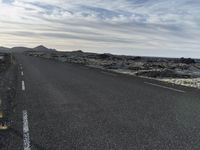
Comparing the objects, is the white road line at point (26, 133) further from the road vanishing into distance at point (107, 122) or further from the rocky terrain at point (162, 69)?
the rocky terrain at point (162, 69)

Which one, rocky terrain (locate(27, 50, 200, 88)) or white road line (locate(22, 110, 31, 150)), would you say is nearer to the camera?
white road line (locate(22, 110, 31, 150))

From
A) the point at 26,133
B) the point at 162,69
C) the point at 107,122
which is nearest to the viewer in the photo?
the point at 26,133

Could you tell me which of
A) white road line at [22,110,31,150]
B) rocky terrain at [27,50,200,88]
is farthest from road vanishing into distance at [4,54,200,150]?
rocky terrain at [27,50,200,88]

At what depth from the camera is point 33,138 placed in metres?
6.35

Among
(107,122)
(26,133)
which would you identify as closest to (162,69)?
(107,122)

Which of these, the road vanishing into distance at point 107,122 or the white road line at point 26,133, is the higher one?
the road vanishing into distance at point 107,122

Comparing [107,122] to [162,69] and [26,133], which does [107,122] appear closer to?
Answer: [26,133]

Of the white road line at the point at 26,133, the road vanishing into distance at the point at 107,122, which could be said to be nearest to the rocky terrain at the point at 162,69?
the road vanishing into distance at the point at 107,122

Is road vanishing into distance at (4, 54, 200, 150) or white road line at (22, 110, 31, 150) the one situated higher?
road vanishing into distance at (4, 54, 200, 150)

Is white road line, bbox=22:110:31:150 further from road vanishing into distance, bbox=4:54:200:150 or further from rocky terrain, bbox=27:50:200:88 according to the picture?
rocky terrain, bbox=27:50:200:88

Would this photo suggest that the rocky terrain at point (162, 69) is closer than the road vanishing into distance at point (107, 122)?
No

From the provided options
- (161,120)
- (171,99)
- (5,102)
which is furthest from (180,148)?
(5,102)

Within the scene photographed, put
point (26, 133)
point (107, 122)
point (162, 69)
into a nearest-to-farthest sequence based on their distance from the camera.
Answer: point (26, 133), point (107, 122), point (162, 69)

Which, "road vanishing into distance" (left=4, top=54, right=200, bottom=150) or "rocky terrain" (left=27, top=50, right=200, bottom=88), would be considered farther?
"rocky terrain" (left=27, top=50, right=200, bottom=88)
